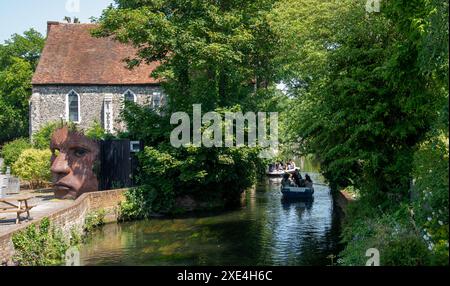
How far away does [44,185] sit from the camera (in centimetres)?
3153

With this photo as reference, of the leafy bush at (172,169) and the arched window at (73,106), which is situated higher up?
the arched window at (73,106)

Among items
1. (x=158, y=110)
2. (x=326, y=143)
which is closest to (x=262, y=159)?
(x=158, y=110)

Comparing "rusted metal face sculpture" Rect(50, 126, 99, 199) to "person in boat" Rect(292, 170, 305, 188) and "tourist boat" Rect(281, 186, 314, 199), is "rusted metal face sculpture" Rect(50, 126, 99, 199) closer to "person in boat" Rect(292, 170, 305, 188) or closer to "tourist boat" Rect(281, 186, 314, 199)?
"tourist boat" Rect(281, 186, 314, 199)

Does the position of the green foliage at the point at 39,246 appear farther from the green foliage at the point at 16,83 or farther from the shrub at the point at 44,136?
the green foliage at the point at 16,83

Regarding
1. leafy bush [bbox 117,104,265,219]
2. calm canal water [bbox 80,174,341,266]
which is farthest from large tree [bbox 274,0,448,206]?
leafy bush [bbox 117,104,265,219]

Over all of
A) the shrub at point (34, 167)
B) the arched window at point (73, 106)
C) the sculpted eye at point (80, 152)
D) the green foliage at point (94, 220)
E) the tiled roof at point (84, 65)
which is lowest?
the green foliage at point (94, 220)

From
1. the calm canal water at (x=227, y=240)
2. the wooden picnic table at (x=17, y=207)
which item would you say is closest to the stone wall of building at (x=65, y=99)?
the calm canal water at (x=227, y=240)

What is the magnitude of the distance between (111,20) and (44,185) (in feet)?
37.4

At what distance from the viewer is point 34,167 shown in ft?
101

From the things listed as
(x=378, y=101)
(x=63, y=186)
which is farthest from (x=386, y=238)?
(x=63, y=186)

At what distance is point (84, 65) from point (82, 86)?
5.89 feet

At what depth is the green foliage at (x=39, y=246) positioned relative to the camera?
13.3 m

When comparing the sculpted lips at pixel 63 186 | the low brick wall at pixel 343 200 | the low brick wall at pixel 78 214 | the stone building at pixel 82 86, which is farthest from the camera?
the stone building at pixel 82 86
